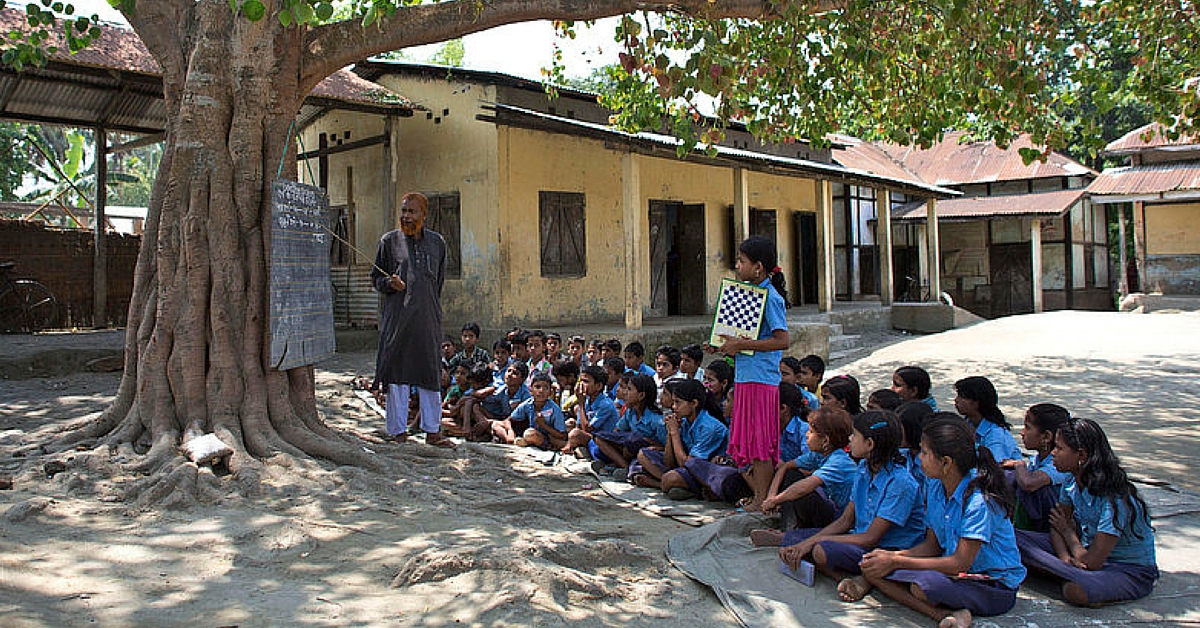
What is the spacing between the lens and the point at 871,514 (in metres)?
3.75

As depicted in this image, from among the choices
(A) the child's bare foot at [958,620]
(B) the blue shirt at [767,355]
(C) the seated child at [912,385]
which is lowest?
(A) the child's bare foot at [958,620]

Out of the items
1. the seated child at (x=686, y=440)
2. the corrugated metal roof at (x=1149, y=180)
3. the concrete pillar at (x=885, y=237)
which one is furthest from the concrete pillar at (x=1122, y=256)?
the seated child at (x=686, y=440)

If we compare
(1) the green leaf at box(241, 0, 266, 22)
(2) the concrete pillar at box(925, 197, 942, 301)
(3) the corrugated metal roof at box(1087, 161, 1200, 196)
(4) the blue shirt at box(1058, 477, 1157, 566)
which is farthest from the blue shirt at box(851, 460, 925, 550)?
(3) the corrugated metal roof at box(1087, 161, 1200, 196)

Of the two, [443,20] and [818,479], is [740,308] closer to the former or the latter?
[818,479]

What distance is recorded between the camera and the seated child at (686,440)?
5219mm

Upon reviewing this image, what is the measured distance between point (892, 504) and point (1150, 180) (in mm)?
19621

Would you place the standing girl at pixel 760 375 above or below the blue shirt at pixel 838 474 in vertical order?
above

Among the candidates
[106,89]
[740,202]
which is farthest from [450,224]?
[106,89]

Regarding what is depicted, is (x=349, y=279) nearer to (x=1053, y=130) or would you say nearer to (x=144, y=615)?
(x=1053, y=130)

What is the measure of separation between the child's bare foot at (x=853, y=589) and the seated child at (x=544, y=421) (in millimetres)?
3357

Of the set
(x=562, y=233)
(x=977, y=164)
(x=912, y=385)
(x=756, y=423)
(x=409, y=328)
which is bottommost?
(x=756, y=423)

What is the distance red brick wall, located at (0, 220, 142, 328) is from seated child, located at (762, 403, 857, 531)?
12163mm

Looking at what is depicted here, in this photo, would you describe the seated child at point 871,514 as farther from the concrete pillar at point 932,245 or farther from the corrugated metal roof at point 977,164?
the corrugated metal roof at point 977,164

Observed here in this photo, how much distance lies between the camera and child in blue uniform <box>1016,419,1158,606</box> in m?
3.39
